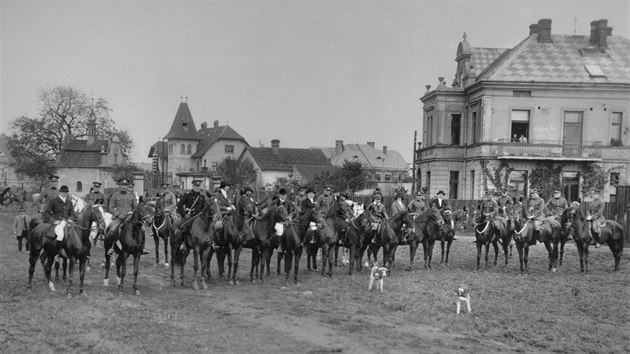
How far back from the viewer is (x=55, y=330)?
32.4ft

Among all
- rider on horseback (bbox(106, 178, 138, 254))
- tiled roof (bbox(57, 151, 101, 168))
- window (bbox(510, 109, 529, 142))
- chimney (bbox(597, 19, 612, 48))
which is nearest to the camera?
rider on horseback (bbox(106, 178, 138, 254))

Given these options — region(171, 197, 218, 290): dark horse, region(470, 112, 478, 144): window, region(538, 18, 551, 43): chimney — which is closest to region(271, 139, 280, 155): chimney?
region(470, 112, 478, 144): window

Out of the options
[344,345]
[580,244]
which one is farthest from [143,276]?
[580,244]

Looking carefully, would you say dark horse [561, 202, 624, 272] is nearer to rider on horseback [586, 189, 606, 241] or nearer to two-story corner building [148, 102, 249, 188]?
rider on horseback [586, 189, 606, 241]

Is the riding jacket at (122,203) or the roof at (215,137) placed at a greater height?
the roof at (215,137)

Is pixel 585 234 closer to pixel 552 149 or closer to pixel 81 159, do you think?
pixel 552 149

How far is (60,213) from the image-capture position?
13422 mm

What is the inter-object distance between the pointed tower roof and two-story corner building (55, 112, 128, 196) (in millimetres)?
20826

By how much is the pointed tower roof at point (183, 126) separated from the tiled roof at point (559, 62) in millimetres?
67069

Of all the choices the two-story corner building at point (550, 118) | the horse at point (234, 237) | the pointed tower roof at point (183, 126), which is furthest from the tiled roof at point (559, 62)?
the pointed tower roof at point (183, 126)

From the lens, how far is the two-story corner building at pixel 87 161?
245 feet

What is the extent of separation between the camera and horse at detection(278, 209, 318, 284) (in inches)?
615

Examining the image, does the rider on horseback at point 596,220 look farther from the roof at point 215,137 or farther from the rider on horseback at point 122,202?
the roof at point 215,137

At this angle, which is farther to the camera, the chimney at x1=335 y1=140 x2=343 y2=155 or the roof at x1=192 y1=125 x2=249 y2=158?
the chimney at x1=335 y1=140 x2=343 y2=155
